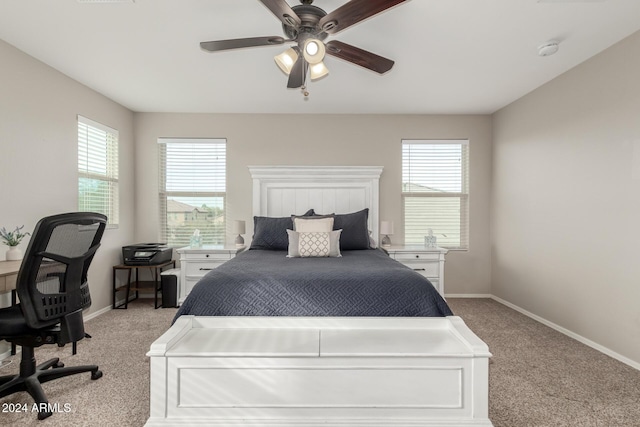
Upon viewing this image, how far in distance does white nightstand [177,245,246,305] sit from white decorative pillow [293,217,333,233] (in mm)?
973

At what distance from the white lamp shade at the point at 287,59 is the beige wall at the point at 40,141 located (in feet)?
7.56

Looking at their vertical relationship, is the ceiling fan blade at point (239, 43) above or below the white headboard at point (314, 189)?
above

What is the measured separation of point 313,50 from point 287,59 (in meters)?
0.33

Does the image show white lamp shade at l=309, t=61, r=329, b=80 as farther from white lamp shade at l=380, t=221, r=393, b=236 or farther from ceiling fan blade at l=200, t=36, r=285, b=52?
white lamp shade at l=380, t=221, r=393, b=236

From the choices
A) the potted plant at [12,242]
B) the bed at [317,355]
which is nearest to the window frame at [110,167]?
the potted plant at [12,242]

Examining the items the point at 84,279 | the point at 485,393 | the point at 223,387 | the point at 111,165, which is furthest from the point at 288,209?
the point at 485,393

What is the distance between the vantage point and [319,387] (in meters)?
1.77

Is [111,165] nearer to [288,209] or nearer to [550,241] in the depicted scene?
[288,209]

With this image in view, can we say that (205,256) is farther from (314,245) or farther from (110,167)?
(110,167)

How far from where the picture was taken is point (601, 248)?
9.43 ft

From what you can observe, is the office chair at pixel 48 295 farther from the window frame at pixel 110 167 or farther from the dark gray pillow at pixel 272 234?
the window frame at pixel 110 167

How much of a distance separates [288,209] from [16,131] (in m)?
2.71

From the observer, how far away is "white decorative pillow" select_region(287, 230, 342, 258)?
318 cm

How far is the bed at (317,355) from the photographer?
5.73 ft
